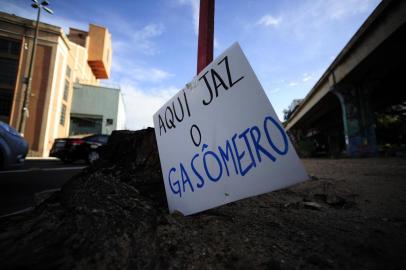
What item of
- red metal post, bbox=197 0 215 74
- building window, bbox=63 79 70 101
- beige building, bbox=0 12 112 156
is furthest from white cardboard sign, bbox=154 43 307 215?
building window, bbox=63 79 70 101

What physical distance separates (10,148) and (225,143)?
4.41 m

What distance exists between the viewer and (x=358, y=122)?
34.9 feet

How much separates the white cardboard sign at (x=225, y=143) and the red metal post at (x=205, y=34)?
1.52ft

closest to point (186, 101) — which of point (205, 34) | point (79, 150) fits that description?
point (205, 34)

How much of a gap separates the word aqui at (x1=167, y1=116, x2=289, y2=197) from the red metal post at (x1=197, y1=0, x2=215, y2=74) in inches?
33.2

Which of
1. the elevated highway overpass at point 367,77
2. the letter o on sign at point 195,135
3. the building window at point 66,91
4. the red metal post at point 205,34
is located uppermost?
the building window at point 66,91

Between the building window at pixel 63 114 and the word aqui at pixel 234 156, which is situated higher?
the building window at pixel 63 114

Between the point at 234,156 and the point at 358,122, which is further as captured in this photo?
the point at 358,122

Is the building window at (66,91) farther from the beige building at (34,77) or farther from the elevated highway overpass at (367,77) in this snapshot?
the elevated highway overpass at (367,77)

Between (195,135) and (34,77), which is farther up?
(34,77)

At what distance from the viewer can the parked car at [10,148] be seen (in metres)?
3.43

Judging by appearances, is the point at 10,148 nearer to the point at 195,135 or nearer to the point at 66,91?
the point at 195,135

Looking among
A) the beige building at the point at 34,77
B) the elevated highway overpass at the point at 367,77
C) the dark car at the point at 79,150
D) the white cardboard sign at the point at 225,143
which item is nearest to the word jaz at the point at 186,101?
the white cardboard sign at the point at 225,143

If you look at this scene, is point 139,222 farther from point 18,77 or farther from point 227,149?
point 18,77
